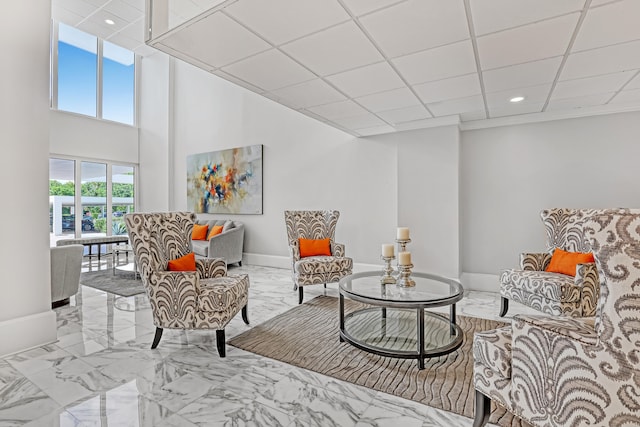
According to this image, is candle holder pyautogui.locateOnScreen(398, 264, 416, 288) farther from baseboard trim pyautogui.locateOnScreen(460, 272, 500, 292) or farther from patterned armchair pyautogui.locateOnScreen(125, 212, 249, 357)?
baseboard trim pyautogui.locateOnScreen(460, 272, 500, 292)

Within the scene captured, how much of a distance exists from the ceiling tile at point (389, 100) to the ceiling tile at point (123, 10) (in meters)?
4.58

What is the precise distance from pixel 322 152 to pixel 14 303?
13.7 feet

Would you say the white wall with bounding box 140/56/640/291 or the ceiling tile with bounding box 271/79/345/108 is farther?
the white wall with bounding box 140/56/640/291

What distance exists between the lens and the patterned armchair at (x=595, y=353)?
3.31 ft

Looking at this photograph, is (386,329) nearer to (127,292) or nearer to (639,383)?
(639,383)

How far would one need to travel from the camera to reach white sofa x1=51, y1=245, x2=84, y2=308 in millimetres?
3393

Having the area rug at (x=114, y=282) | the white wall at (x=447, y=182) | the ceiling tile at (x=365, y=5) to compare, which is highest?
the ceiling tile at (x=365, y=5)

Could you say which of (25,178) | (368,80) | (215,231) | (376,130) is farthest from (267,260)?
(368,80)

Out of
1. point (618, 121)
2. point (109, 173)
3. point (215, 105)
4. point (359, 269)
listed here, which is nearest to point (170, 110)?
point (215, 105)

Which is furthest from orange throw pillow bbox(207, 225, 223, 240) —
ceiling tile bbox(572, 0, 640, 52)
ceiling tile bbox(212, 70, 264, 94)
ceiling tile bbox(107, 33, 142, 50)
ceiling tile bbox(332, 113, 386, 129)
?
ceiling tile bbox(572, 0, 640, 52)

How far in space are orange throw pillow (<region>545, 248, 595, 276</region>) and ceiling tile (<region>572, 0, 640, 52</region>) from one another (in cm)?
173

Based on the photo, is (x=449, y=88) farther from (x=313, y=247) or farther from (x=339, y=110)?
(x=313, y=247)

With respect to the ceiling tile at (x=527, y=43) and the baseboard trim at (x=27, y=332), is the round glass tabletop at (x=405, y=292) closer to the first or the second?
the ceiling tile at (x=527, y=43)

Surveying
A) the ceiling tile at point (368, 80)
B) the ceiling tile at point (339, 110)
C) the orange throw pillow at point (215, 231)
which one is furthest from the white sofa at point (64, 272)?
the ceiling tile at point (368, 80)
